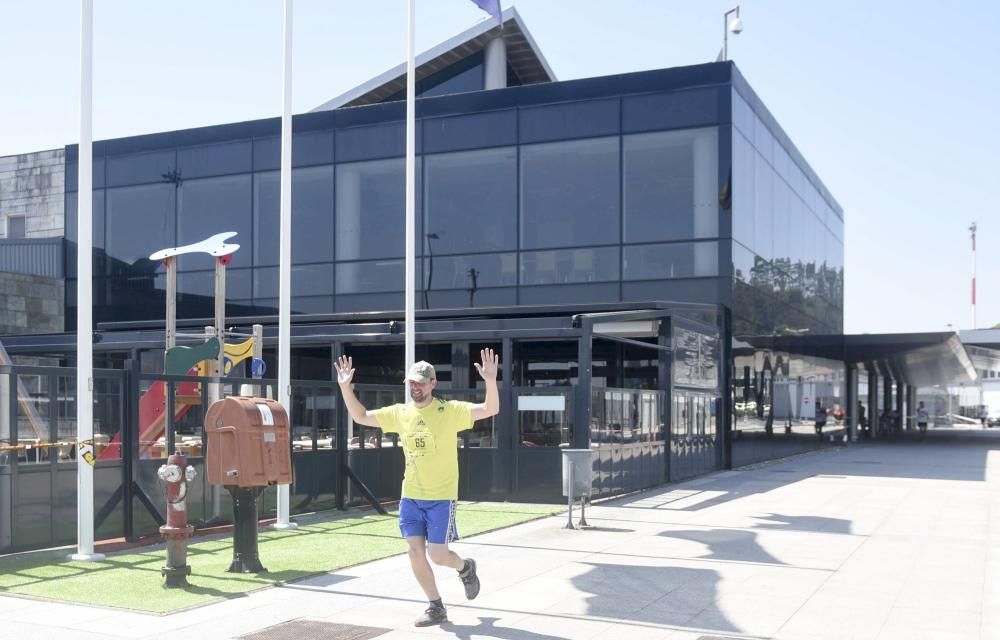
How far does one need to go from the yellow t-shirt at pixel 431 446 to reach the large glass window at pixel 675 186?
55.0ft

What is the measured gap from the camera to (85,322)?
36.2 feet

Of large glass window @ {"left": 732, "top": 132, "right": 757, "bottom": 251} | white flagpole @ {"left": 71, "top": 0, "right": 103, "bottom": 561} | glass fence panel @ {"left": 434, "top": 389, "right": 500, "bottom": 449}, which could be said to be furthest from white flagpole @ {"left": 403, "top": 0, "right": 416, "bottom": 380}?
Result: large glass window @ {"left": 732, "top": 132, "right": 757, "bottom": 251}

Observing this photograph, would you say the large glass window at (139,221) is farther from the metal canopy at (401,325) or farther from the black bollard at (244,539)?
the black bollard at (244,539)

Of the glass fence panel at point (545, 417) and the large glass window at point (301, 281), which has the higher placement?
the large glass window at point (301, 281)

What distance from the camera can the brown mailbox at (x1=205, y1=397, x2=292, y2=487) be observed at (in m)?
10.1

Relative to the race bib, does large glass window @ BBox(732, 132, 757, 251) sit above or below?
above

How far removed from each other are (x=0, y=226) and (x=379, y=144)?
13722 millimetres

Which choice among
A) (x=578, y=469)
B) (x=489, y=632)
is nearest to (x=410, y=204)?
(x=578, y=469)

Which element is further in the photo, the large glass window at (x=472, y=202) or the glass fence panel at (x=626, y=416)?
the large glass window at (x=472, y=202)

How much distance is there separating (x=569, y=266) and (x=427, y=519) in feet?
55.4

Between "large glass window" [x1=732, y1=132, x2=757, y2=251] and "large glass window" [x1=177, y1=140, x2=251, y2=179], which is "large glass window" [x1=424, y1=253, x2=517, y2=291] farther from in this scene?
"large glass window" [x1=177, y1=140, x2=251, y2=179]

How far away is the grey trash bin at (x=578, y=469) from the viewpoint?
45.8 feet

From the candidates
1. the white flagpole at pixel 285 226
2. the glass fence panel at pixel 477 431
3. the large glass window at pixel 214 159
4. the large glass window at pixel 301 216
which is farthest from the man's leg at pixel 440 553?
the large glass window at pixel 214 159

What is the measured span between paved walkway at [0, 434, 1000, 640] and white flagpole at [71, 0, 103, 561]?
182 cm
